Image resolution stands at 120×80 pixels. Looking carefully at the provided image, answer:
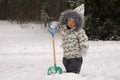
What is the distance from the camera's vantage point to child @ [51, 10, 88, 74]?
241 inches

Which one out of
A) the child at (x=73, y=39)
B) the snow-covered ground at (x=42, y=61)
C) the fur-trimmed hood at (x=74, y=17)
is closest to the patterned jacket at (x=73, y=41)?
the child at (x=73, y=39)

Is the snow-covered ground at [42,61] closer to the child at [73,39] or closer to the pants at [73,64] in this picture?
the pants at [73,64]

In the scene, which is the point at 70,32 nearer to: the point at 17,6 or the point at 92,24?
the point at 92,24

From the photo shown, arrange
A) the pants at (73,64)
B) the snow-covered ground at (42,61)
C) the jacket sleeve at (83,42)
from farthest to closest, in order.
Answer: the snow-covered ground at (42,61) < the pants at (73,64) < the jacket sleeve at (83,42)

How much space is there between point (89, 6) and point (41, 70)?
6434 mm

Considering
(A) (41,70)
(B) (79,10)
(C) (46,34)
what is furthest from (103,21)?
(B) (79,10)

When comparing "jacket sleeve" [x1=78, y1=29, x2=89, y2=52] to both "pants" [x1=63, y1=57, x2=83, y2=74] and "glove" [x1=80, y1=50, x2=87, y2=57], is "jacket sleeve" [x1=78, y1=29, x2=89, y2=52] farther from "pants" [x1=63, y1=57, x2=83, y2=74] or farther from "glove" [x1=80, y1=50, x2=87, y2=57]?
"pants" [x1=63, y1=57, x2=83, y2=74]

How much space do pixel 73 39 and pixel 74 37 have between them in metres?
0.04

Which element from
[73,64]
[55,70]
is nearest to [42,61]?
[55,70]

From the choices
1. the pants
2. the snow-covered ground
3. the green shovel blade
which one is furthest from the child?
the snow-covered ground

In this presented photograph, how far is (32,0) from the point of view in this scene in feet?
56.3

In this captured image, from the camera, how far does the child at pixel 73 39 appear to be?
613 cm

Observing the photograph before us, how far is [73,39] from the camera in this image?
614 centimetres

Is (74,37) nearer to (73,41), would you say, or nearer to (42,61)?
(73,41)
